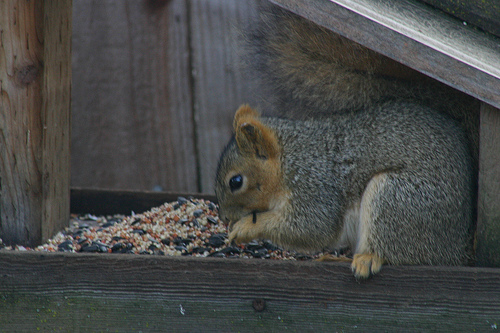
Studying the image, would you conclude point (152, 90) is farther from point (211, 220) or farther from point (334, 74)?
point (334, 74)

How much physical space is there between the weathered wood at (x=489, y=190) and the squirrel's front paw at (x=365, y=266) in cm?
27

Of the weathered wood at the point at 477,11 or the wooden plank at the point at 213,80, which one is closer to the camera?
the weathered wood at the point at 477,11

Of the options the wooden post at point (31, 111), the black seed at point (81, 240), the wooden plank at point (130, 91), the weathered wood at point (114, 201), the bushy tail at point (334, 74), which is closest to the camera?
the bushy tail at point (334, 74)

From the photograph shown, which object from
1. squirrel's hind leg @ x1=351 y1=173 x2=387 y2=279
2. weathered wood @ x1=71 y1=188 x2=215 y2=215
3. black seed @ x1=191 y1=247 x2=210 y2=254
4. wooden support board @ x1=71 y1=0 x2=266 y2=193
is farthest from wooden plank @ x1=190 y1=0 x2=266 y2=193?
squirrel's hind leg @ x1=351 y1=173 x2=387 y2=279

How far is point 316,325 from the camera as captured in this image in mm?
1517

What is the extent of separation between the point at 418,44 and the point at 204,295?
2.62 ft

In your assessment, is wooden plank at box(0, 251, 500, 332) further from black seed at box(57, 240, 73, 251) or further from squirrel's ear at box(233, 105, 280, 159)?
squirrel's ear at box(233, 105, 280, 159)

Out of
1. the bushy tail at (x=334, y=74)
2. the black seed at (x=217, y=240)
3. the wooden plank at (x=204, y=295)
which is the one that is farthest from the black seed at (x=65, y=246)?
the bushy tail at (x=334, y=74)

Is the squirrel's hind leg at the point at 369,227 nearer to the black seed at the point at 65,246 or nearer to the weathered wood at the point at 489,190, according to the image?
the weathered wood at the point at 489,190

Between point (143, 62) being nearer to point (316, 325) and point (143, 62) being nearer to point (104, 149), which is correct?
point (104, 149)

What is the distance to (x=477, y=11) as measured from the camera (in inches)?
60.6

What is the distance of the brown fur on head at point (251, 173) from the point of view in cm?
183

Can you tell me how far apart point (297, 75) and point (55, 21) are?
30.9 inches

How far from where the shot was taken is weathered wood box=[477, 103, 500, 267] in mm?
1506
